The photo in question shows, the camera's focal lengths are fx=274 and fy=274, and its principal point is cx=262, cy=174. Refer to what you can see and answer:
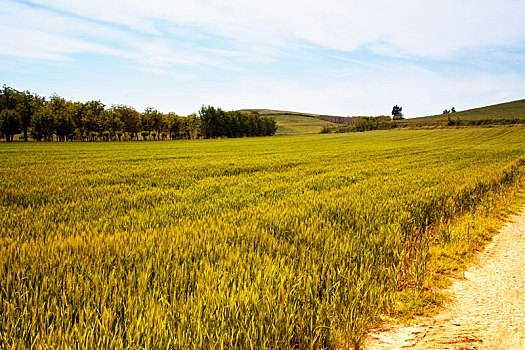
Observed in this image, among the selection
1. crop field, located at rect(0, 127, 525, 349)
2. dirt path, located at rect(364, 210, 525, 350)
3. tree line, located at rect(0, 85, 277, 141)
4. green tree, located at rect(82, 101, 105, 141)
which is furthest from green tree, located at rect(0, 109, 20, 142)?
dirt path, located at rect(364, 210, 525, 350)

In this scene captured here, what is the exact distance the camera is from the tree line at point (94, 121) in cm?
7700

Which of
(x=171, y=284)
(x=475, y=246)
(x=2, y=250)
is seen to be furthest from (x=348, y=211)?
(x=2, y=250)

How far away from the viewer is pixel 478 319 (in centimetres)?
265

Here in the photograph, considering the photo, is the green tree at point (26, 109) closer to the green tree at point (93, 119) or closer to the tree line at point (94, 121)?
the tree line at point (94, 121)

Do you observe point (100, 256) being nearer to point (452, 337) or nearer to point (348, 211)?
point (452, 337)

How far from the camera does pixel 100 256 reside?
10.00ft

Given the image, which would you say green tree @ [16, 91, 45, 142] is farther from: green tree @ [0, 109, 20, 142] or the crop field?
the crop field

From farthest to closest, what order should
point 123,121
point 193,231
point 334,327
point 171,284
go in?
point 123,121 < point 193,231 < point 171,284 < point 334,327

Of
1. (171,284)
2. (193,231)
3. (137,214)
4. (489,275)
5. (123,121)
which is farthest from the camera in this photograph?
(123,121)

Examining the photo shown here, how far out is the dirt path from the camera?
230 centimetres

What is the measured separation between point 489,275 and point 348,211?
7.20 feet

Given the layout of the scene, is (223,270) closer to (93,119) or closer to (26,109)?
(93,119)

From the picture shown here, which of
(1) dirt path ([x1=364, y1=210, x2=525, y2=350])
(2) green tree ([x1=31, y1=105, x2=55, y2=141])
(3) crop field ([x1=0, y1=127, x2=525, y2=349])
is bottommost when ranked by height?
(1) dirt path ([x1=364, y1=210, x2=525, y2=350])

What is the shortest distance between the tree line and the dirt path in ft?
321
